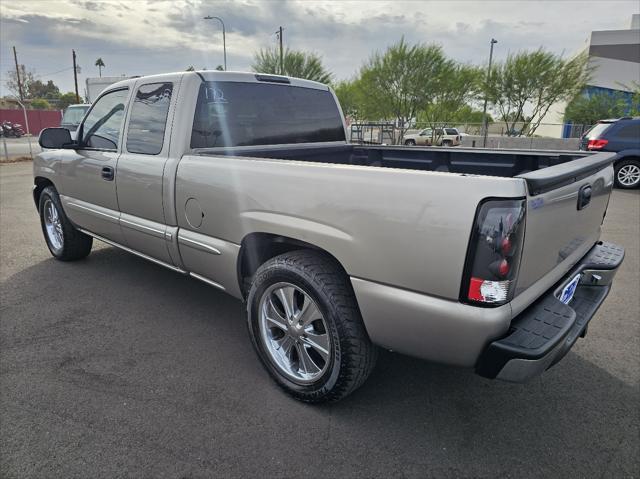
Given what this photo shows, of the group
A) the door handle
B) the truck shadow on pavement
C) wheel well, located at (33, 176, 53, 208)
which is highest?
the door handle

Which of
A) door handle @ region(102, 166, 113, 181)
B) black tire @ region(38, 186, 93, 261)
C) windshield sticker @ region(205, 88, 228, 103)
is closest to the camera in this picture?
windshield sticker @ region(205, 88, 228, 103)

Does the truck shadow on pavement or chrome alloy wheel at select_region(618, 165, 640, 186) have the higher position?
chrome alloy wheel at select_region(618, 165, 640, 186)

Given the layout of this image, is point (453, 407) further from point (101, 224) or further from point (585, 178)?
point (101, 224)

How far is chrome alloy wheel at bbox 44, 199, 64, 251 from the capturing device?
192 inches

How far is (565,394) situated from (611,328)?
1.22 metres

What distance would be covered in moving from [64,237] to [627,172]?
41.2 feet

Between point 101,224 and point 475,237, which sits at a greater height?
point 475,237

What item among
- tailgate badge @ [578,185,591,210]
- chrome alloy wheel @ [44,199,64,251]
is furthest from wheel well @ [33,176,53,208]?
tailgate badge @ [578,185,591,210]

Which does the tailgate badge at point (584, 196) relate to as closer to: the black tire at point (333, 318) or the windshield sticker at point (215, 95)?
the black tire at point (333, 318)

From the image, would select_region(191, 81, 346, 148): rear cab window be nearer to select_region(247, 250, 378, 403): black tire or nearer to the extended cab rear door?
the extended cab rear door

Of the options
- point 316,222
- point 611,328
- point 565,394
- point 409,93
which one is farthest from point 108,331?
point 409,93

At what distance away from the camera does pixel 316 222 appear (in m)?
2.20

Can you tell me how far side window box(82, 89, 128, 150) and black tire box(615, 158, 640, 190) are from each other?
471 inches

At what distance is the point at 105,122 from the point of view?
395 cm
